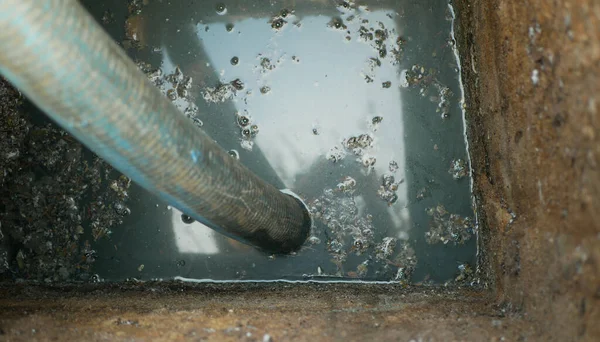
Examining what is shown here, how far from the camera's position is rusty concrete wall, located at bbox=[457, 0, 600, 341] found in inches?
42.0

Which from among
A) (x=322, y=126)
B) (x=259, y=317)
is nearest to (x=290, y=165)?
(x=322, y=126)

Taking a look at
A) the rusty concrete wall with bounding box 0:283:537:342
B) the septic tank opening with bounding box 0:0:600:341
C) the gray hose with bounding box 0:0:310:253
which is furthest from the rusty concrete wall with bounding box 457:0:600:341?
the gray hose with bounding box 0:0:310:253

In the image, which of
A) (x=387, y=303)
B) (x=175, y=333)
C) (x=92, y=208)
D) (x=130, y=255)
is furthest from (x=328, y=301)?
(x=92, y=208)

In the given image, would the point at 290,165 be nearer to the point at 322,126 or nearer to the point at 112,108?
the point at 322,126

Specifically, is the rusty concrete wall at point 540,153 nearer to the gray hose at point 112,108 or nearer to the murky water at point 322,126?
the murky water at point 322,126

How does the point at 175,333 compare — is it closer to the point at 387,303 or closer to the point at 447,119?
the point at 387,303

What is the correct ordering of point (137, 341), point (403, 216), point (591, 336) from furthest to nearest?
point (403, 216), point (137, 341), point (591, 336)

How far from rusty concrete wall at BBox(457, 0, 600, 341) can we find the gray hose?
77 cm

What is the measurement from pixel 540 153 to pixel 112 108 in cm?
103

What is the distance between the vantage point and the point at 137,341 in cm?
128

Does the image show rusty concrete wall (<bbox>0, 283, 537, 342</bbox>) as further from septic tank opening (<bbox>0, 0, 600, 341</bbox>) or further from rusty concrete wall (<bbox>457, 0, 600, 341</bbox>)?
rusty concrete wall (<bbox>457, 0, 600, 341</bbox>)

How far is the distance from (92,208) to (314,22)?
3.65ft

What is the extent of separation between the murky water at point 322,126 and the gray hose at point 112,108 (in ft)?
1.91

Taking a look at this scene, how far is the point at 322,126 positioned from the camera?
2033 mm
